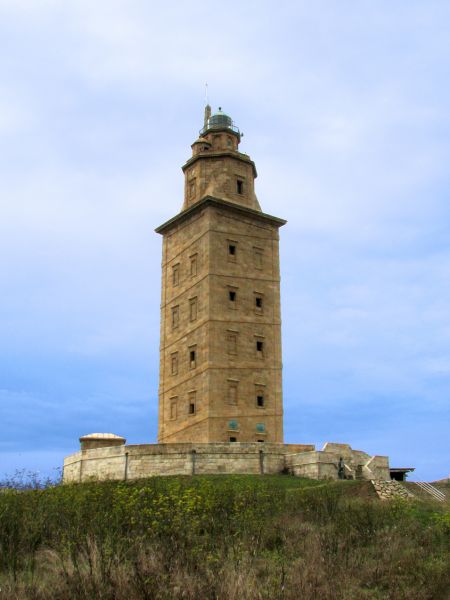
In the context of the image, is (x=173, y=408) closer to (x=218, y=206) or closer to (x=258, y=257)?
(x=258, y=257)

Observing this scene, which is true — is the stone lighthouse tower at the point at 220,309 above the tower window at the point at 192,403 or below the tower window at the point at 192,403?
above

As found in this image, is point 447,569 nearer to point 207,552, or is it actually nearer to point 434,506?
point 207,552

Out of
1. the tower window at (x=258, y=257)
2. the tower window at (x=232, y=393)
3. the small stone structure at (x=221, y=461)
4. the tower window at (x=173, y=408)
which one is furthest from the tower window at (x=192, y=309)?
the small stone structure at (x=221, y=461)

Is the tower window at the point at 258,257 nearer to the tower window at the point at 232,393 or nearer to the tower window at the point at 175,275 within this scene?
the tower window at the point at 175,275

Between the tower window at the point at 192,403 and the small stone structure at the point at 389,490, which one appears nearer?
the small stone structure at the point at 389,490

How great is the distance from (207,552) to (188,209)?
30506mm

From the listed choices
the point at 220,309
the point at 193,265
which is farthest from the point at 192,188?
the point at 220,309

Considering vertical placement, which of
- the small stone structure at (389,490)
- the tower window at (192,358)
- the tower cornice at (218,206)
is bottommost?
the small stone structure at (389,490)

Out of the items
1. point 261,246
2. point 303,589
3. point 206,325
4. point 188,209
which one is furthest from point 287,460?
point 303,589

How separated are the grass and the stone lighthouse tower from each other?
604 inches

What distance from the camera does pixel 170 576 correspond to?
13852mm

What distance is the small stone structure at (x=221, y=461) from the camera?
34.7m

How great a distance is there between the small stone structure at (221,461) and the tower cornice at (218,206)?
15.6m

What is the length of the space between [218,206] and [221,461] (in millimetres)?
16734
